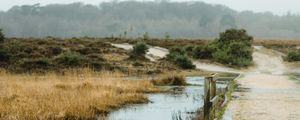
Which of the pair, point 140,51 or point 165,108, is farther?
point 140,51

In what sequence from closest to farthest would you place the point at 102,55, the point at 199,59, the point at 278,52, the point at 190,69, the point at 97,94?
the point at 97,94 < the point at 190,69 < the point at 102,55 < the point at 199,59 < the point at 278,52

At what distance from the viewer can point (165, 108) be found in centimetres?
2073

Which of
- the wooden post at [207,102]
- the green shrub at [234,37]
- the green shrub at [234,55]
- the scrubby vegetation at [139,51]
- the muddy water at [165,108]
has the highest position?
the wooden post at [207,102]

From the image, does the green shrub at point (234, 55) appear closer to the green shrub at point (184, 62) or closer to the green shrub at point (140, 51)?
the green shrub at point (140, 51)

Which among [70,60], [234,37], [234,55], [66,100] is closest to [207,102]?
[66,100]

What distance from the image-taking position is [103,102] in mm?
20516

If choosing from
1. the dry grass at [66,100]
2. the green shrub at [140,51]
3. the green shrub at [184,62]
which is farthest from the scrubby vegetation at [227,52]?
the dry grass at [66,100]

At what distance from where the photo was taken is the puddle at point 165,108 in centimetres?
1819

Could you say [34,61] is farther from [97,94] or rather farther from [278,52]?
[278,52]

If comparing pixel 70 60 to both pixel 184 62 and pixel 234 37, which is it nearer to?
pixel 184 62

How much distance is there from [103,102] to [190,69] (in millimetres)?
31586

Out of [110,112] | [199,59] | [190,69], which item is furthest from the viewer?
[199,59]

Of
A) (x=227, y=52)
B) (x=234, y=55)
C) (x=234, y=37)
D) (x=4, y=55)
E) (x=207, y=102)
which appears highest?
→ (x=207, y=102)

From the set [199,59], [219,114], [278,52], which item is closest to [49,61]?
[199,59]
